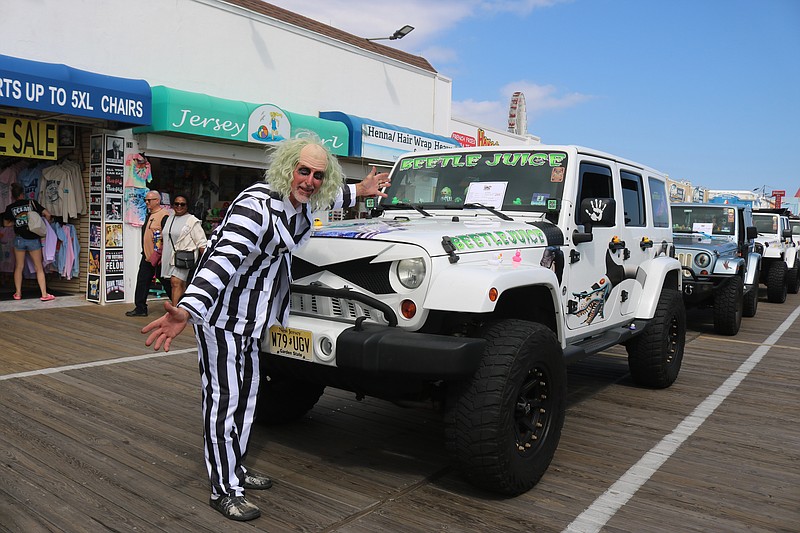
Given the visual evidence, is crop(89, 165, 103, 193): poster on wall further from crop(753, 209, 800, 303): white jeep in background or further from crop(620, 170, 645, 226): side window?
crop(753, 209, 800, 303): white jeep in background

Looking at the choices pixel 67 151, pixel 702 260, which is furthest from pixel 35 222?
pixel 702 260

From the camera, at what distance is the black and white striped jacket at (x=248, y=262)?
2980mm

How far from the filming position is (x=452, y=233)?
356 cm

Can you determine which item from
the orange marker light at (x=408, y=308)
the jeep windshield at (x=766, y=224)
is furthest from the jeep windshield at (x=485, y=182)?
the jeep windshield at (x=766, y=224)

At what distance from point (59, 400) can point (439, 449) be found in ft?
9.53

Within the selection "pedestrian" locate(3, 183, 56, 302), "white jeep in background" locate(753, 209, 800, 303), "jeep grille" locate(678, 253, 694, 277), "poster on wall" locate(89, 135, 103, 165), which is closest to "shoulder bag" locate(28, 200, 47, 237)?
"pedestrian" locate(3, 183, 56, 302)

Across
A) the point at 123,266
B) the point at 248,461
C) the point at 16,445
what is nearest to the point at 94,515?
the point at 248,461

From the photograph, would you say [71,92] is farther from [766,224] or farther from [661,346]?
[766,224]

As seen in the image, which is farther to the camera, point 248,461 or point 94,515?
point 248,461

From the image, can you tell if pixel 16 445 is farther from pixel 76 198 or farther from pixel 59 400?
pixel 76 198

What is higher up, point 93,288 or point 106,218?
point 106,218

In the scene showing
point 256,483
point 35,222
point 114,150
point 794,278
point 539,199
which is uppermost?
point 114,150

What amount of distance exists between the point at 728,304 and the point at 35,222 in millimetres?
9610

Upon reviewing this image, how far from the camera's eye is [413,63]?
16.7 meters
